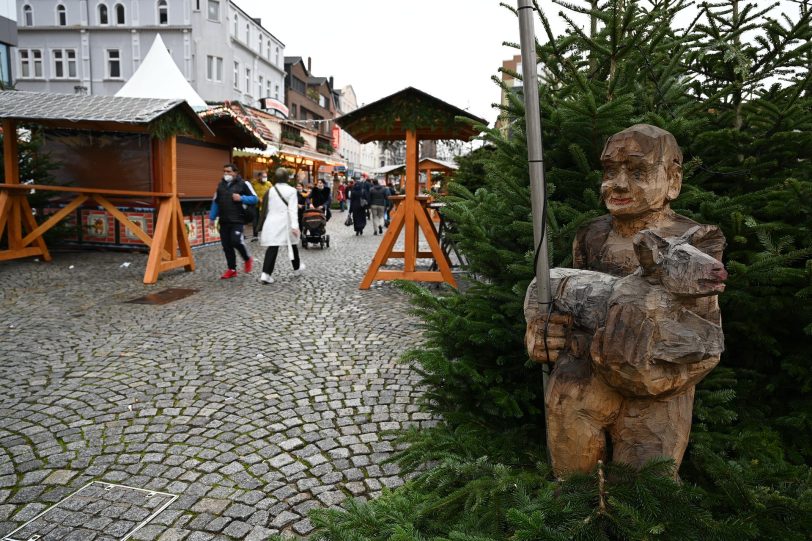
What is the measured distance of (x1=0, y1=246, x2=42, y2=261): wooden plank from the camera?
969 cm

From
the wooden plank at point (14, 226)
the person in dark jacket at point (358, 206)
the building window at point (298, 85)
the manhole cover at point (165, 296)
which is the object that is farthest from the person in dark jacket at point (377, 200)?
the building window at point (298, 85)

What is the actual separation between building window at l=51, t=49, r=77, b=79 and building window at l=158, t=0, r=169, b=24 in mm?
6148

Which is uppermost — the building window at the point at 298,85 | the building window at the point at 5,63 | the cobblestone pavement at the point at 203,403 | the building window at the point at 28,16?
the building window at the point at 28,16

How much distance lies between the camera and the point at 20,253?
1000 cm

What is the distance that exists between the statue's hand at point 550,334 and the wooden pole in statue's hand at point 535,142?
0.05m

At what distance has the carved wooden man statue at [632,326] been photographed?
179 centimetres

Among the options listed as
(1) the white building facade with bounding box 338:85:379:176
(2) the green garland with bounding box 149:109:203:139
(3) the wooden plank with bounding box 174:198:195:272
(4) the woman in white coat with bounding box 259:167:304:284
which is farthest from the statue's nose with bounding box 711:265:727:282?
(1) the white building facade with bounding box 338:85:379:176

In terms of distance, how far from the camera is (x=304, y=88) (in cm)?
5516

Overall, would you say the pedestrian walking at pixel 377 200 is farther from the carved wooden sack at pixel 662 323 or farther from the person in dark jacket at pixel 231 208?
the carved wooden sack at pixel 662 323

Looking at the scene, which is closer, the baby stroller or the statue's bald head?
the statue's bald head

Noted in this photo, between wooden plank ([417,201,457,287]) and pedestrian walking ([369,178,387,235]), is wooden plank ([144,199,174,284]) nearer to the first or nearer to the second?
wooden plank ([417,201,457,287])

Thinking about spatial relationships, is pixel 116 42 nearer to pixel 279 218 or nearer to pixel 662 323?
pixel 279 218

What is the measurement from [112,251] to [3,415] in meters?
8.75

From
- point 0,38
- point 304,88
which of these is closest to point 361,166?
point 304,88
